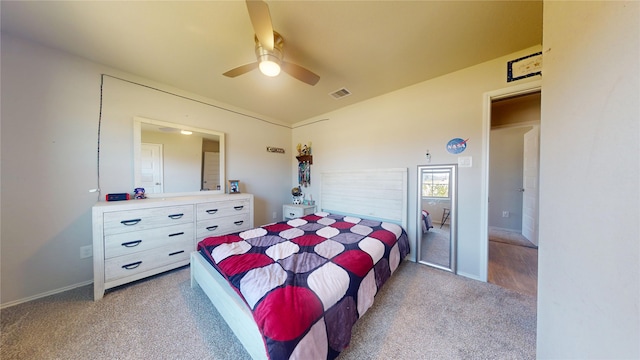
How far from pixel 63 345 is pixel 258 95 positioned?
10.2 feet

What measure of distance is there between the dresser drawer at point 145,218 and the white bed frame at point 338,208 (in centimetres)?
63

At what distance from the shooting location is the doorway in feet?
7.09

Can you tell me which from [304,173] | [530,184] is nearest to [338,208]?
[304,173]

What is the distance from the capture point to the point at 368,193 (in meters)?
3.01

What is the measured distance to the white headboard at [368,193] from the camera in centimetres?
271

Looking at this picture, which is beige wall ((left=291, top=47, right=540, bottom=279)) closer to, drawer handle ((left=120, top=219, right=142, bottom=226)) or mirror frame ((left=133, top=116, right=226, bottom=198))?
mirror frame ((left=133, top=116, right=226, bottom=198))

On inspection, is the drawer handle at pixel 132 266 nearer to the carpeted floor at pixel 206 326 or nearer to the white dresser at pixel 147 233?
the white dresser at pixel 147 233

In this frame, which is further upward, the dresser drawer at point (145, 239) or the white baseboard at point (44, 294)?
the dresser drawer at point (145, 239)

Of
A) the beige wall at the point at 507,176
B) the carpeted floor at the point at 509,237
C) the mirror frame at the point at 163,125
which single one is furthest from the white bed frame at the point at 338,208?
the beige wall at the point at 507,176

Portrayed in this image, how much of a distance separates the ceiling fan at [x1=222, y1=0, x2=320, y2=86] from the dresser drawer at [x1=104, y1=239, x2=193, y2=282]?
6.96ft

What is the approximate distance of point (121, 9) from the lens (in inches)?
58.5

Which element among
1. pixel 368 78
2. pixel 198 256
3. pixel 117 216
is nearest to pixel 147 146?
pixel 117 216

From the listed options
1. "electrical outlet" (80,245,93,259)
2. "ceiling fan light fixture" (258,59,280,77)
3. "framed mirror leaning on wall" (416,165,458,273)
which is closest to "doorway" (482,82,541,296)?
"framed mirror leaning on wall" (416,165,458,273)

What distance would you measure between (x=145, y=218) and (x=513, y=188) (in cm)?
628
